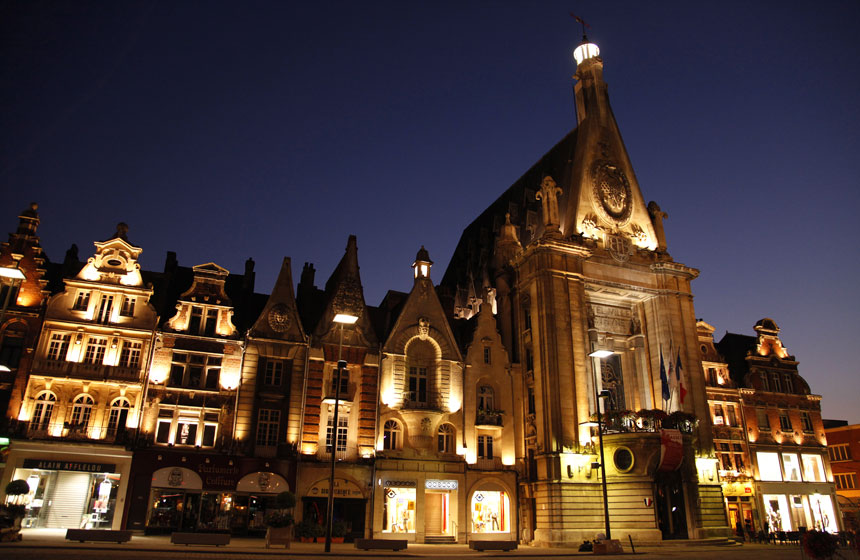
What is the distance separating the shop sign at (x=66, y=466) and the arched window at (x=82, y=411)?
2.15m

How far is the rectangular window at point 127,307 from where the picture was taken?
3700 centimetres

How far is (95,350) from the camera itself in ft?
117

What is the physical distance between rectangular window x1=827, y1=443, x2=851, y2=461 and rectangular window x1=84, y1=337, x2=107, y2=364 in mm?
67250

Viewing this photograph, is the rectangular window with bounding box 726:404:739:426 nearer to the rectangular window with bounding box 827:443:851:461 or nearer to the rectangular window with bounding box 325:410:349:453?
the rectangular window with bounding box 827:443:851:461

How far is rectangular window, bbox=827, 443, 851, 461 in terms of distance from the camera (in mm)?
63141

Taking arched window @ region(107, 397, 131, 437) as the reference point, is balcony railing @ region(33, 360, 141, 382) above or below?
above

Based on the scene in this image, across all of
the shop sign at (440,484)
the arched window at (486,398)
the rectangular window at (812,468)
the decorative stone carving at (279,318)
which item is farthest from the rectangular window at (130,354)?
the rectangular window at (812,468)

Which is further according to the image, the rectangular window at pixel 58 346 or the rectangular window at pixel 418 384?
the rectangular window at pixel 418 384

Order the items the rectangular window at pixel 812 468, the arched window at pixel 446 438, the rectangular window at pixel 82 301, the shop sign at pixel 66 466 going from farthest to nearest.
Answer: the rectangular window at pixel 812 468
the arched window at pixel 446 438
the rectangular window at pixel 82 301
the shop sign at pixel 66 466

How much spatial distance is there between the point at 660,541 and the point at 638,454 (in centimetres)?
518

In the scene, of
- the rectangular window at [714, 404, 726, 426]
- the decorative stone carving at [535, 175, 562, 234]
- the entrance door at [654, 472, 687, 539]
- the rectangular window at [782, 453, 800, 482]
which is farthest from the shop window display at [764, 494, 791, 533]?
the decorative stone carving at [535, 175, 562, 234]

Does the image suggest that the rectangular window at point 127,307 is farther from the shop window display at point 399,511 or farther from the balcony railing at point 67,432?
the shop window display at point 399,511

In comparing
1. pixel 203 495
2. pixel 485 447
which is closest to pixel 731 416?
pixel 485 447

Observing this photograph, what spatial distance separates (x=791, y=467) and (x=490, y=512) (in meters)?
31.8
